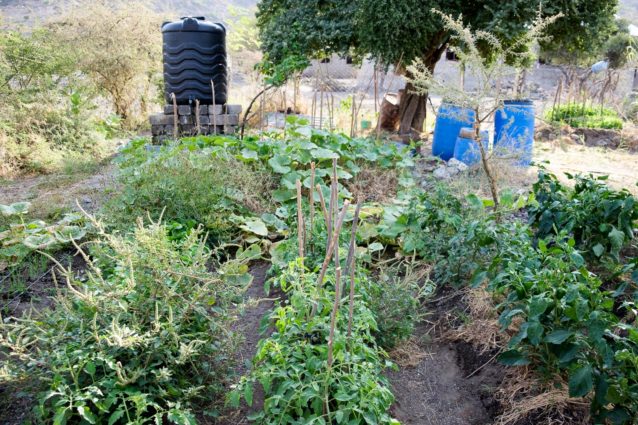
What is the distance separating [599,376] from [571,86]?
393 inches

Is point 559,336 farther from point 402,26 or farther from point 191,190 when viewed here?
point 402,26

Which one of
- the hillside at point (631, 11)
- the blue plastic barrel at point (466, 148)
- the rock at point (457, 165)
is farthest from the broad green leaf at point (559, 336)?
the hillside at point (631, 11)

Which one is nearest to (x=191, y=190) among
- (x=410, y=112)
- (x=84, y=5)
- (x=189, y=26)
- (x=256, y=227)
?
(x=256, y=227)

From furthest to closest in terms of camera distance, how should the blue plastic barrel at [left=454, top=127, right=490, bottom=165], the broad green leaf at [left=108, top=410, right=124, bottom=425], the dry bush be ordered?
the dry bush < the blue plastic barrel at [left=454, top=127, right=490, bottom=165] < the broad green leaf at [left=108, top=410, right=124, bottom=425]

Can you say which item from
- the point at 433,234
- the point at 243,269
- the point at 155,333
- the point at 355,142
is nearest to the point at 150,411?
the point at 155,333

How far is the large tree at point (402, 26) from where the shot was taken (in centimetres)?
626

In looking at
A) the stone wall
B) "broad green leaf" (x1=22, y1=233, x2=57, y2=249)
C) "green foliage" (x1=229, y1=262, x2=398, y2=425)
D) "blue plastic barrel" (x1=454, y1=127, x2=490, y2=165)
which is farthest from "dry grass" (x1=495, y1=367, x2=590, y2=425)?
the stone wall

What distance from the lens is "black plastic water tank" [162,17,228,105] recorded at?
665 cm

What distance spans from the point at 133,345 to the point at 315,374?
590 millimetres

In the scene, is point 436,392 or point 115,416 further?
point 436,392

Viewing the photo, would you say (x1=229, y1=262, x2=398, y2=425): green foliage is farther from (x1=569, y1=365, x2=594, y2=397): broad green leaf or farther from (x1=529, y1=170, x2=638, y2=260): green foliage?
(x1=529, y1=170, x2=638, y2=260): green foliage

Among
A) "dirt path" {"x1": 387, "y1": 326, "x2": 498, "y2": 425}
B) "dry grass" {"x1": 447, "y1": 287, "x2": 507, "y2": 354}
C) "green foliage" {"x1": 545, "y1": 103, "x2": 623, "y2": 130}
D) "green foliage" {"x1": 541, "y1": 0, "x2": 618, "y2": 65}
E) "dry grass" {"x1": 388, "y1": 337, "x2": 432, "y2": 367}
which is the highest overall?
"green foliage" {"x1": 541, "y1": 0, "x2": 618, "y2": 65}

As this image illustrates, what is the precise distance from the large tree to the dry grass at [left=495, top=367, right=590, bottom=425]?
4.06 meters

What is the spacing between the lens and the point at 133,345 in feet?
5.62
